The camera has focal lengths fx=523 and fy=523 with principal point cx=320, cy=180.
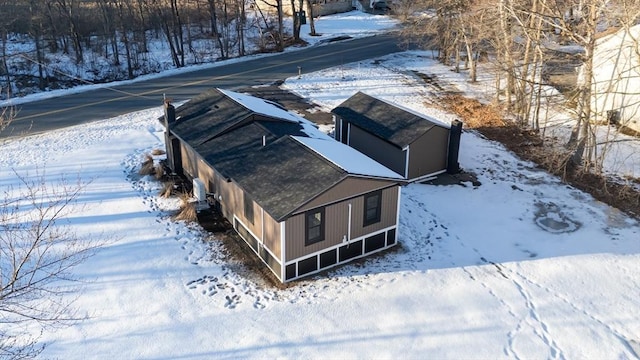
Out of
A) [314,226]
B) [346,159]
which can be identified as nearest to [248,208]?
[314,226]

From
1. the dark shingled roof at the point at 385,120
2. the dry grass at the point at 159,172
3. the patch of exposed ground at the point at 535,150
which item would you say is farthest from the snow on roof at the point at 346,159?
the patch of exposed ground at the point at 535,150

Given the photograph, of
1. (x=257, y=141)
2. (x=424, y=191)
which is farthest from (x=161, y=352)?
(x=424, y=191)

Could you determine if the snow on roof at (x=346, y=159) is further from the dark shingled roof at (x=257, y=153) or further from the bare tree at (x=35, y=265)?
the bare tree at (x=35, y=265)

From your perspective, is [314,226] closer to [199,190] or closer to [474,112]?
[199,190]

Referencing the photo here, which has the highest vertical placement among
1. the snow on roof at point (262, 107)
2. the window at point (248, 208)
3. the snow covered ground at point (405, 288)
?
the snow on roof at point (262, 107)

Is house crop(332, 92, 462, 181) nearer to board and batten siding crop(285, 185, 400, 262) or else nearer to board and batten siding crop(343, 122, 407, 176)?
board and batten siding crop(343, 122, 407, 176)
